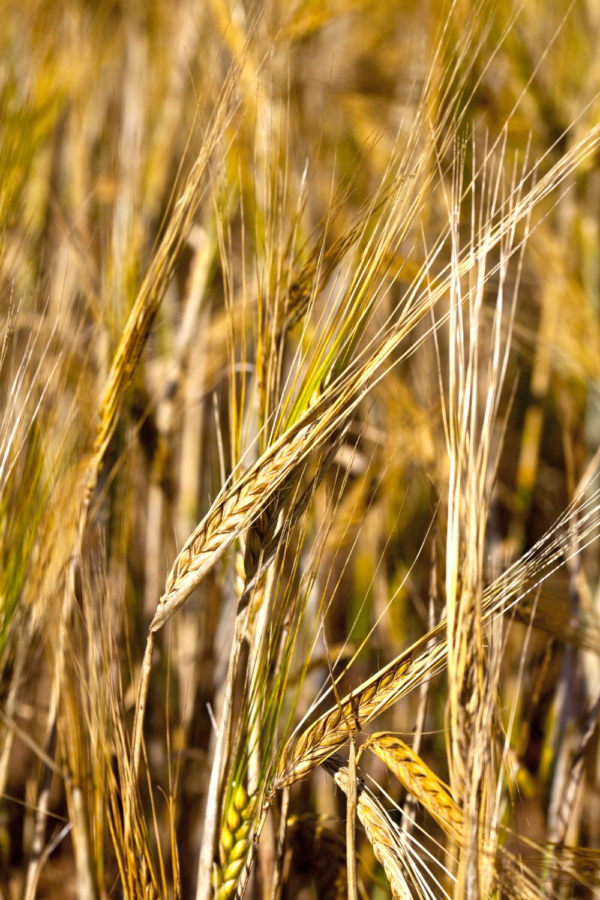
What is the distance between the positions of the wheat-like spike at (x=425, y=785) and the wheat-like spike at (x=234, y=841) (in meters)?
0.11

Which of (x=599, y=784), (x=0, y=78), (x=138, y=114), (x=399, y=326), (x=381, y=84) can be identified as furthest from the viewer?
(x=381, y=84)

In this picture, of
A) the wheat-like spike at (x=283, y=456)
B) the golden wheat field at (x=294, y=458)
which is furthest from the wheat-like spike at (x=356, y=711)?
the wheat-like spike at (x=283, y=456)

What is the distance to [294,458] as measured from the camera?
37 cm

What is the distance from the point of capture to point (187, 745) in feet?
2.54

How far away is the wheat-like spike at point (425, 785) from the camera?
356 mm

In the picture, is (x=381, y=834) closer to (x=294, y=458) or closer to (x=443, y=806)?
(x=443, y=806)

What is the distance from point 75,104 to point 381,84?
57cm

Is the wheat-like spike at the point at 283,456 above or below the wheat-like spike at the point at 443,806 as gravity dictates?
above

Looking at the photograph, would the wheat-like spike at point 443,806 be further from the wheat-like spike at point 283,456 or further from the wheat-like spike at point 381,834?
the wheat-like spike at point 283,456

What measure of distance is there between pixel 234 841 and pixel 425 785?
0.15 m

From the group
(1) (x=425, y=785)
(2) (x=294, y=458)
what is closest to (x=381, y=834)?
(1) (x=425, y=785)

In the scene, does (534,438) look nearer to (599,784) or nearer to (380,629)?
(380,629)

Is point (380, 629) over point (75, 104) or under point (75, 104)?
under

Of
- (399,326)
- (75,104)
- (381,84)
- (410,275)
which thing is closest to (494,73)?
(381,84)
